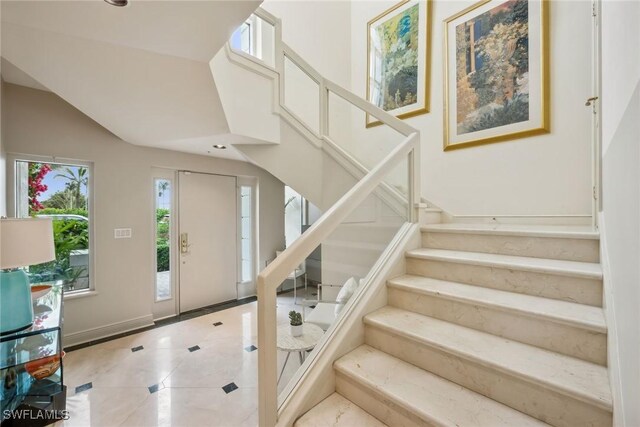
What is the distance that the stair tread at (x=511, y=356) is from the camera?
98 centimetres

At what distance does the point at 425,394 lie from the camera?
3.90ft

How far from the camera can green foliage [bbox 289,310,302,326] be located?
1.58m

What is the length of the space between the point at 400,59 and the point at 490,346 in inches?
135

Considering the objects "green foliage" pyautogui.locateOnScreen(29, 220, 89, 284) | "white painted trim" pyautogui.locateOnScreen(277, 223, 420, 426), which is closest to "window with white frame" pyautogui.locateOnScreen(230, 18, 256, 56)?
"white painted trim" pyautogui.locateOnScreen(277, 223, 420, 426)

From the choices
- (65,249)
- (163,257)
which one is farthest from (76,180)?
(163,257)

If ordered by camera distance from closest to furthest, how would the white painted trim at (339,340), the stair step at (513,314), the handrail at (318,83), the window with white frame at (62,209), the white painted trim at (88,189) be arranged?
the stair step at (513,314), the white painted trim at (339,340), the handrail at (318,83), the white painted trim at (88,189), the window with white frame at (62,209)

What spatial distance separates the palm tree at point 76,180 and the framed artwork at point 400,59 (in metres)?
3.44

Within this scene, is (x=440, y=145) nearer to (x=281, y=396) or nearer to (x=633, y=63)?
(x=633, y=63)

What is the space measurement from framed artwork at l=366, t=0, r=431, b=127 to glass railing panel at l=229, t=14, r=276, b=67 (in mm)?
1339

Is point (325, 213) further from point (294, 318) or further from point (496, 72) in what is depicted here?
point (496, 72)

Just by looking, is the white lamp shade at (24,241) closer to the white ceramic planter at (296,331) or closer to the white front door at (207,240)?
the white ceramic planter at (296,331)

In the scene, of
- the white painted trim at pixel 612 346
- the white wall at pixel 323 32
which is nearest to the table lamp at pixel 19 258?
the white painted trim at pixel 612 346

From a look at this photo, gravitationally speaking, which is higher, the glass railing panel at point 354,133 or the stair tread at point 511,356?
the glass railing panel at point 354,133

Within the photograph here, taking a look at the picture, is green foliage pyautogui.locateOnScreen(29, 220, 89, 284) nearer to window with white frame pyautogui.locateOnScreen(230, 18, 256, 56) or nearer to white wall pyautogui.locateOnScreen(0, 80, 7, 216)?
white wall pyautogui.locateOnScreen(0, 80, 7, 216)
